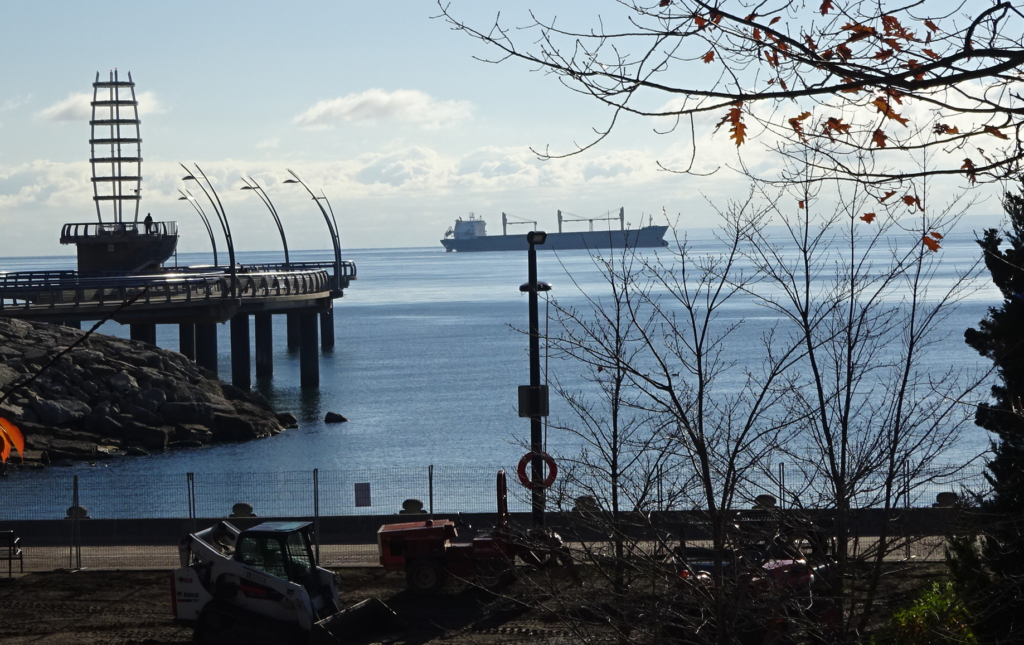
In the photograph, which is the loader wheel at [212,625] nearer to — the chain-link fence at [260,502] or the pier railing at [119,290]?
the chain-link fence at [260,502]

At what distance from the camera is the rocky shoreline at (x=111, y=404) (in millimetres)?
37031

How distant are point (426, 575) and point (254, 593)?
308 centimetres

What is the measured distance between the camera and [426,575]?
629 inches

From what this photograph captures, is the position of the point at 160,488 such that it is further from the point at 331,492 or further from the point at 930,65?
the point at 930,65

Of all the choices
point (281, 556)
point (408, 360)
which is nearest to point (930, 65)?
point (281, 556)

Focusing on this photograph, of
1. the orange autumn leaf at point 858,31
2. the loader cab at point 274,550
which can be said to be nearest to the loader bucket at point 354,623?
the loader cab at point 274,550

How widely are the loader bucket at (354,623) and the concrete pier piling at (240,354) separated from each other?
4337cm

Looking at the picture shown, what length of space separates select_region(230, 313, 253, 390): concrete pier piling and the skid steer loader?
43.6 meters

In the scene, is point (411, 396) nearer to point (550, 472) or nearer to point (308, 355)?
point (308, 355)

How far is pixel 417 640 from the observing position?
13992 mm

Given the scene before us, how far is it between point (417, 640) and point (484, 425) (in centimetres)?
2895

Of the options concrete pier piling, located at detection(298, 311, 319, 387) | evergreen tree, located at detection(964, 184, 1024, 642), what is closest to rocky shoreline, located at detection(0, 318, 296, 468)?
concrete pier piling, located at detection(298, 311, 319, 387)

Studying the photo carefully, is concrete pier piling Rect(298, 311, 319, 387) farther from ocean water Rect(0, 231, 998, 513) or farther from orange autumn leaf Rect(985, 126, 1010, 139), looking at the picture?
orange autumn leaf Rect(985, 126, 1010, 139)

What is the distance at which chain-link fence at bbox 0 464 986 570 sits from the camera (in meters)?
17.4
